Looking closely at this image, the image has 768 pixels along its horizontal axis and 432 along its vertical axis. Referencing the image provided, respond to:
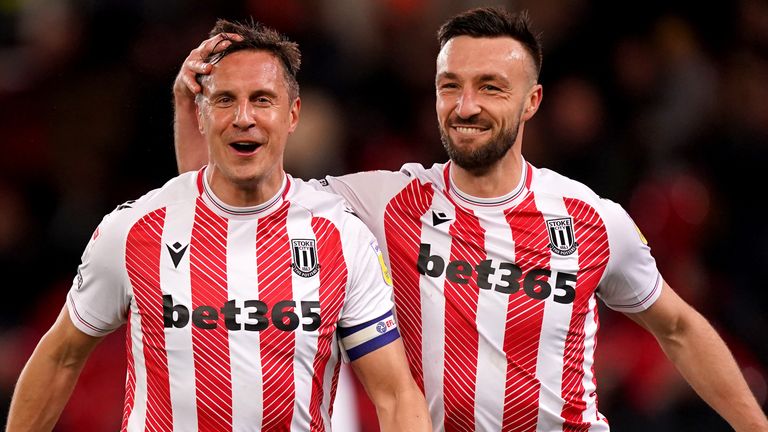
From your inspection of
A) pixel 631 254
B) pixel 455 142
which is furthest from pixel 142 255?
pixel 631 254

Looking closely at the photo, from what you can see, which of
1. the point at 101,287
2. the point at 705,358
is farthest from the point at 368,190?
the point at 705,358

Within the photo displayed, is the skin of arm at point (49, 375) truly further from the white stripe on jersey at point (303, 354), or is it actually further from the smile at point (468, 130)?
the smile at point (468, 130)

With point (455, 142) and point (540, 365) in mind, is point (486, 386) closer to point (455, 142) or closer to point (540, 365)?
point (540, 365)

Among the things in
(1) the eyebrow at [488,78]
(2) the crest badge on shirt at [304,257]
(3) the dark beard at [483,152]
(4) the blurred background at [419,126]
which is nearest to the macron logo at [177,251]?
(2) the crest badge on shirt at [304,257]

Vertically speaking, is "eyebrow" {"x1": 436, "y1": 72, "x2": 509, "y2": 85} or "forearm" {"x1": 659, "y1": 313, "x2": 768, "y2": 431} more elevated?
"eyebrow" {"x1": 436, "y1": 72, "x2": 509, "y2": 85}

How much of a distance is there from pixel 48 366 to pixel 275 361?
75cm

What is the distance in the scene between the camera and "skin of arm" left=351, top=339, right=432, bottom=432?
12.1ft

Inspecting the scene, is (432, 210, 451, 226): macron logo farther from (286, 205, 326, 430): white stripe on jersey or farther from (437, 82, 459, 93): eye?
(286, 205, 326, 430): white stripe on jersey

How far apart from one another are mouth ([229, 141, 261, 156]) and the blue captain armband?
637 mm

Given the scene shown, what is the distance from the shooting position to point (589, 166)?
682cm

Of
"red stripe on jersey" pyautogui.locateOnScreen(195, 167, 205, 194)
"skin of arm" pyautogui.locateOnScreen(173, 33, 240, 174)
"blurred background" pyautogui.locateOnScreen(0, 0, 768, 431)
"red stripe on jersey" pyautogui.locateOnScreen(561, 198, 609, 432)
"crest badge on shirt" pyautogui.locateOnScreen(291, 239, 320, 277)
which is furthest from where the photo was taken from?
"blurred background" pyautogui.locateOnScreen(0, 0, 768, 431)

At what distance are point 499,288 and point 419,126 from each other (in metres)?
3.10

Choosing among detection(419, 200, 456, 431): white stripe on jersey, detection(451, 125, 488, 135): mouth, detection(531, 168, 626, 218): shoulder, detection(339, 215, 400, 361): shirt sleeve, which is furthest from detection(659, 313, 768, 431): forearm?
detection(339, 215, 400, 361): shirt sleeve

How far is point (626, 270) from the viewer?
4230 mm
